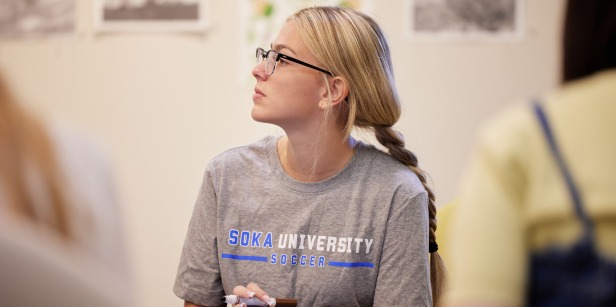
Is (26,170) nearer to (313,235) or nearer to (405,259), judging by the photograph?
(313,235)

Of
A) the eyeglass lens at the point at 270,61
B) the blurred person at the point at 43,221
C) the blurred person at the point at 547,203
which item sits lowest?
the blurred person at the point at 43,221

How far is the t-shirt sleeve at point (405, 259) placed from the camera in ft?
4.94

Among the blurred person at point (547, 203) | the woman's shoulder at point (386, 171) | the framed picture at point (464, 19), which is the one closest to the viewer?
the blurred person at point (547, 203)

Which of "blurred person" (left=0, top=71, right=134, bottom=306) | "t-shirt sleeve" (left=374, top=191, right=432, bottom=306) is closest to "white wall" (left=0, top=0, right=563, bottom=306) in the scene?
"blurred person" (left=0, top=71, right=134, bottom=306)

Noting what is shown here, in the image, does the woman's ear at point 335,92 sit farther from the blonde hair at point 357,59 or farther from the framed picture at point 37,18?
the framed picture at point 37,18

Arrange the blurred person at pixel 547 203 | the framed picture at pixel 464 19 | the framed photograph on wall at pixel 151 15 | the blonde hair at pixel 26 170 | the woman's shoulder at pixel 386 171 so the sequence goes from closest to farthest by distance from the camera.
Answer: the blurred person at pixel 547 203 → the woman's shoulder at pixel 386 171 → the blonde hair at pixel 26 170 → the framed picture at pixel 464 19 → the framed photograph on wall at pixel 151 15

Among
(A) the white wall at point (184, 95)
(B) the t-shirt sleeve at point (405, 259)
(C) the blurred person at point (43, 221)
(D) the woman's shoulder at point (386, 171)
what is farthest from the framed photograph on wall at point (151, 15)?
(B) the t-shirt sleeve at point (405, 259)

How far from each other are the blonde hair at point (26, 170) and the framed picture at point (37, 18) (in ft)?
2.43

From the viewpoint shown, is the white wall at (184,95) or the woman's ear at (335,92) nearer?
the woman's ear at (335,92)

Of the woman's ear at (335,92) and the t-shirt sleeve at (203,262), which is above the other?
the woman's ear at (335,92)

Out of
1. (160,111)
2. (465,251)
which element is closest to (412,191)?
(465,251)

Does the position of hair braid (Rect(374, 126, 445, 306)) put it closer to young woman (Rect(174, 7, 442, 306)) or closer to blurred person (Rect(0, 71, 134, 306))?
young woman (Rect(174, 7, 442, 306))

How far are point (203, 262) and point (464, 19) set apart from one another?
123 cm

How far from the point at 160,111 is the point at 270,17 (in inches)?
19.6
